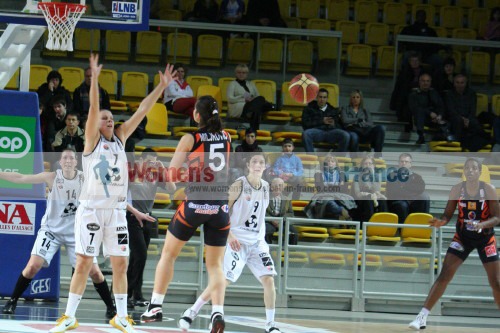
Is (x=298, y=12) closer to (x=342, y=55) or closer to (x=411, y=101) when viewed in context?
(x=342, y=55)

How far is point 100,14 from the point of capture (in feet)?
40.9

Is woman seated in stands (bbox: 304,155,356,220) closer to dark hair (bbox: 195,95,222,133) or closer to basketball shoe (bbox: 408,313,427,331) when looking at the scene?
basketball shoe (bbox: 408,313,427,331)

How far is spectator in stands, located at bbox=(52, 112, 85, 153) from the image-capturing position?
14945mm

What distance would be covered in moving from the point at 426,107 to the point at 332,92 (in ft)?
5.73

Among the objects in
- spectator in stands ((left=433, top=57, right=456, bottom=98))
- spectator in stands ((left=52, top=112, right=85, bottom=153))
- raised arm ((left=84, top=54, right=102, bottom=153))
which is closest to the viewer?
raised arm ((left=84, top=54, right=102, bottom=153))

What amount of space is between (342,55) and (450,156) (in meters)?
3.54

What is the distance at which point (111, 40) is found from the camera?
61.9 feet

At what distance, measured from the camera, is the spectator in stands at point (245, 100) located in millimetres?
17469

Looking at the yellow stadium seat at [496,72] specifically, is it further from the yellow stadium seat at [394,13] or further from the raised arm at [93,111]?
the raised arm at [93,111]

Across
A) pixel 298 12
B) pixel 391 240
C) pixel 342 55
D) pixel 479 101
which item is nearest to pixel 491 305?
pixel 391 240

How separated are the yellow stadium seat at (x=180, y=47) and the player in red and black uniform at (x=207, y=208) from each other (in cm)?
965

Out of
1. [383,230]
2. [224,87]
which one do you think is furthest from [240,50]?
[383,230]

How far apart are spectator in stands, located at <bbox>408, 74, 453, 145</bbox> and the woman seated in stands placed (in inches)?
116

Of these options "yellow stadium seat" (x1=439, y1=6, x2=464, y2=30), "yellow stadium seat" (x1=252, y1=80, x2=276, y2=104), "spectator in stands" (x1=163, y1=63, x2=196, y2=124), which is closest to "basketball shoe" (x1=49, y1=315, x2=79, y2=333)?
"spectator in stands" (x1=163, y1=63, x2=196, y2=124)
